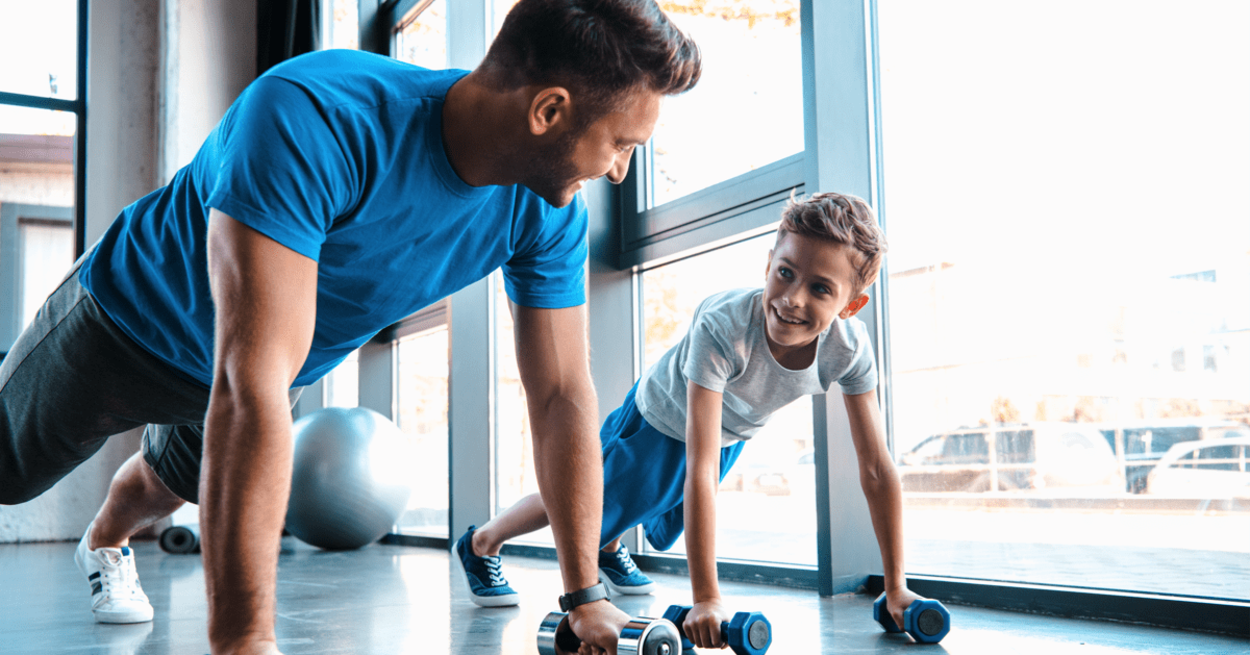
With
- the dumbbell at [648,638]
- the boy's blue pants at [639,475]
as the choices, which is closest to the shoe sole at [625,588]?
the boy's blue pants at [639,475]

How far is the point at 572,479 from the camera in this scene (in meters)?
1.32

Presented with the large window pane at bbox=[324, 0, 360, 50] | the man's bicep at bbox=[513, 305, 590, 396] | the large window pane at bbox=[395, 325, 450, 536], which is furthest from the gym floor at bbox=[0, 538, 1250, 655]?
the large window pane at bbox=[324, 0, 360, 50]

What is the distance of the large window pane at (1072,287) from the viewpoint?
1661mm

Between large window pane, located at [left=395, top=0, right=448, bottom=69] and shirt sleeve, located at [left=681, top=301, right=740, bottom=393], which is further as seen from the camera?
large window pane, located at [left=395, top=0, right=448, bottom=69]

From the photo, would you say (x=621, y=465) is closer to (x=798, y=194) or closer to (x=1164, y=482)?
(x=798, y=194)

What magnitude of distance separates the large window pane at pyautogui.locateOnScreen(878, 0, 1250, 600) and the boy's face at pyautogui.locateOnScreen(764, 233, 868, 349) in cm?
53

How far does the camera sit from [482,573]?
2.07m

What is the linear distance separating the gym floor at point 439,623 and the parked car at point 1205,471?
0.24 metres

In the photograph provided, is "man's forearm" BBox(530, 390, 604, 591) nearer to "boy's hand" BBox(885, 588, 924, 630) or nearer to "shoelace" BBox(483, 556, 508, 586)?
"boy's hand" BBox(885, 588, 924, 630)

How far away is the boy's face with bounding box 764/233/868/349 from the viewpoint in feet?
5.38

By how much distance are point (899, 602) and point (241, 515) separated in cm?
109

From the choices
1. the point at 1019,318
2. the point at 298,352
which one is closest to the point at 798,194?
the point at 1019,318

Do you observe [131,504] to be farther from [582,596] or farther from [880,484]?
[880,484]

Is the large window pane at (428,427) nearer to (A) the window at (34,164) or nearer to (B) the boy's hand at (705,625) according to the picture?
(A) the window at (34,164)
